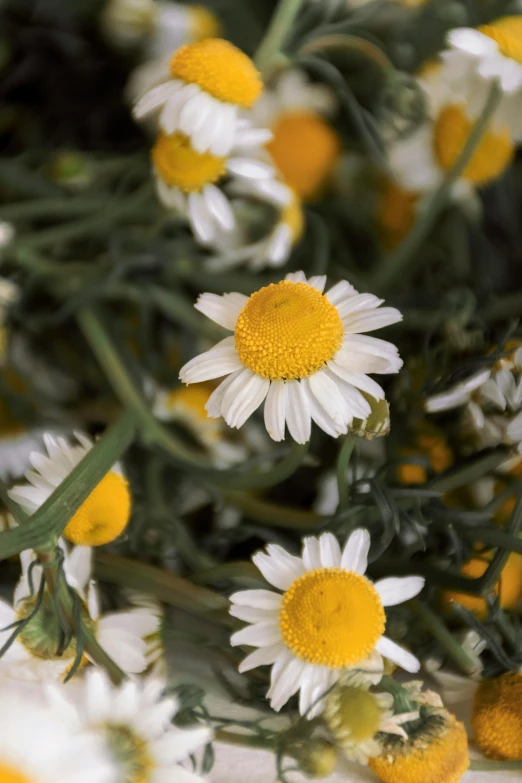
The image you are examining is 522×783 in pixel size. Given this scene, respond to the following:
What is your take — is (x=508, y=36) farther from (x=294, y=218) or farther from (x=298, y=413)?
(x=298, y=413)

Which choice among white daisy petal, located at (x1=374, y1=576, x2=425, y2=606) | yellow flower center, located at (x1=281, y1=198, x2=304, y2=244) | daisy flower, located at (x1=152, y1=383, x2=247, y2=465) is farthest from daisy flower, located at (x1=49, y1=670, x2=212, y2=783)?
yellow flower center, located at (x1=281, y1=198, x2=304, y2=244)

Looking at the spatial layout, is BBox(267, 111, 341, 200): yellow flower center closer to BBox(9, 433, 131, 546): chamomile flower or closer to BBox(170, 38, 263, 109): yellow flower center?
BBox(170, 38, 263, 109): yellow flower center

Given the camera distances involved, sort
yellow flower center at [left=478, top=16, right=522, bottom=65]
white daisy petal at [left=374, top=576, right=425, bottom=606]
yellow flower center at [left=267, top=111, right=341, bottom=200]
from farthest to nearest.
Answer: yellow flower center at [left=267, top=111, right=341, bottom=200] → yellow flower center at [left=478, top=16, right=522, bottom=65] → white daisy petal at [left=374, top=576, right=425, bottom=606]

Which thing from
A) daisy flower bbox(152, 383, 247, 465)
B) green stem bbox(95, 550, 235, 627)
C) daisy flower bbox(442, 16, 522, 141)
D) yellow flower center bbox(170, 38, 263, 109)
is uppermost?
daisy flower bbox(442, 16, 522, 141)

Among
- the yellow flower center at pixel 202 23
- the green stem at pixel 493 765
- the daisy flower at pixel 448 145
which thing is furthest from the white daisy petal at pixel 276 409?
the yellow flower center at pixel 202 23

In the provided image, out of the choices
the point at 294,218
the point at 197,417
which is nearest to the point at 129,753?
the point at 197,417

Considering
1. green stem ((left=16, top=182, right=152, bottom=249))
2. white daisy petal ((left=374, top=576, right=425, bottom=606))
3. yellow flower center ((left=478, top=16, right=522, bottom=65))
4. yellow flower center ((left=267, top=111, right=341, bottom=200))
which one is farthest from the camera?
yellow flower center ((left=267, top=111, right=341, bottom=200))
